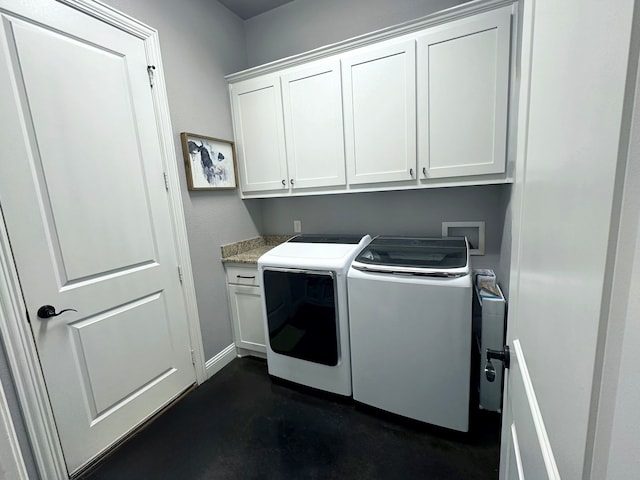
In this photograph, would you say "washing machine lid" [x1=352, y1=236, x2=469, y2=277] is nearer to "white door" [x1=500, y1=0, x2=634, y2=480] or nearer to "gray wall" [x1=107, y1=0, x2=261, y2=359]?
"white door" [x1=500, y1=0, x2=634, y2=480]

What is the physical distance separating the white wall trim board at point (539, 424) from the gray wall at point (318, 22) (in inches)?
87.2

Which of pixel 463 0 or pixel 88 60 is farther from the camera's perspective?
pixel 463 0

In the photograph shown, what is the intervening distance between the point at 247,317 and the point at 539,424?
213 cm

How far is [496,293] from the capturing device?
5.55 ft

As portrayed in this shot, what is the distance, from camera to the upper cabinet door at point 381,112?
1735 millimetres

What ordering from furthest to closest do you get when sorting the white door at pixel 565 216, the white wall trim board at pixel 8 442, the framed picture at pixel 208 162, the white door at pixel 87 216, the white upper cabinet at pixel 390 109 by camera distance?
the framed picture at pixel 208 162
the white upper cabinet at pixel 390 109
the white door at pixel 87 216
the white wall trim board at pixel 8 442
the white door at pixel 565 216

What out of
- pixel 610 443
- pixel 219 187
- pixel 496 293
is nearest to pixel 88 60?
pixel 219 187

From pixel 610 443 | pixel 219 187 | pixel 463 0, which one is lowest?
pixel 610 443

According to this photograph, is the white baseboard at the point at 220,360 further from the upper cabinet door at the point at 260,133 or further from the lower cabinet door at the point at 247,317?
the upper cabinet door at the point at 260,133

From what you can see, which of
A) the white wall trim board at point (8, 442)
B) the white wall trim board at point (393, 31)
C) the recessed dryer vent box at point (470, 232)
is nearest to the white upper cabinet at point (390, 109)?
the white wall trim board at point (393, 31)

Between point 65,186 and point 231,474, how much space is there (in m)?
1.66

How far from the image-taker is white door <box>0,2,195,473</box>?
126cm

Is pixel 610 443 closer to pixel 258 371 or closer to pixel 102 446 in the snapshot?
pixel 102 446

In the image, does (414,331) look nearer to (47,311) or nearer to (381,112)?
(381,112)
